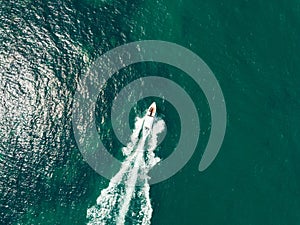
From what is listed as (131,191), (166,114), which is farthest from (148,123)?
(131,191)

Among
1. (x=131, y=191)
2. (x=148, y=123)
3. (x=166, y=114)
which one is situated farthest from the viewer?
(x=166, y=114)

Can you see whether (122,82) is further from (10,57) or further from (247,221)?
(247,221)

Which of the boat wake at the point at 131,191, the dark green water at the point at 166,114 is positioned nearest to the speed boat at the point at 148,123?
the boat wake at the point at 131,191

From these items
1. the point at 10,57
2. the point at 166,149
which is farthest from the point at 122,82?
the point at 10,57

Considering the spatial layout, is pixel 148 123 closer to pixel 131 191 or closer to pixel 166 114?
pixel 166 114

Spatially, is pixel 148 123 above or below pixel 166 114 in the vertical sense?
below
